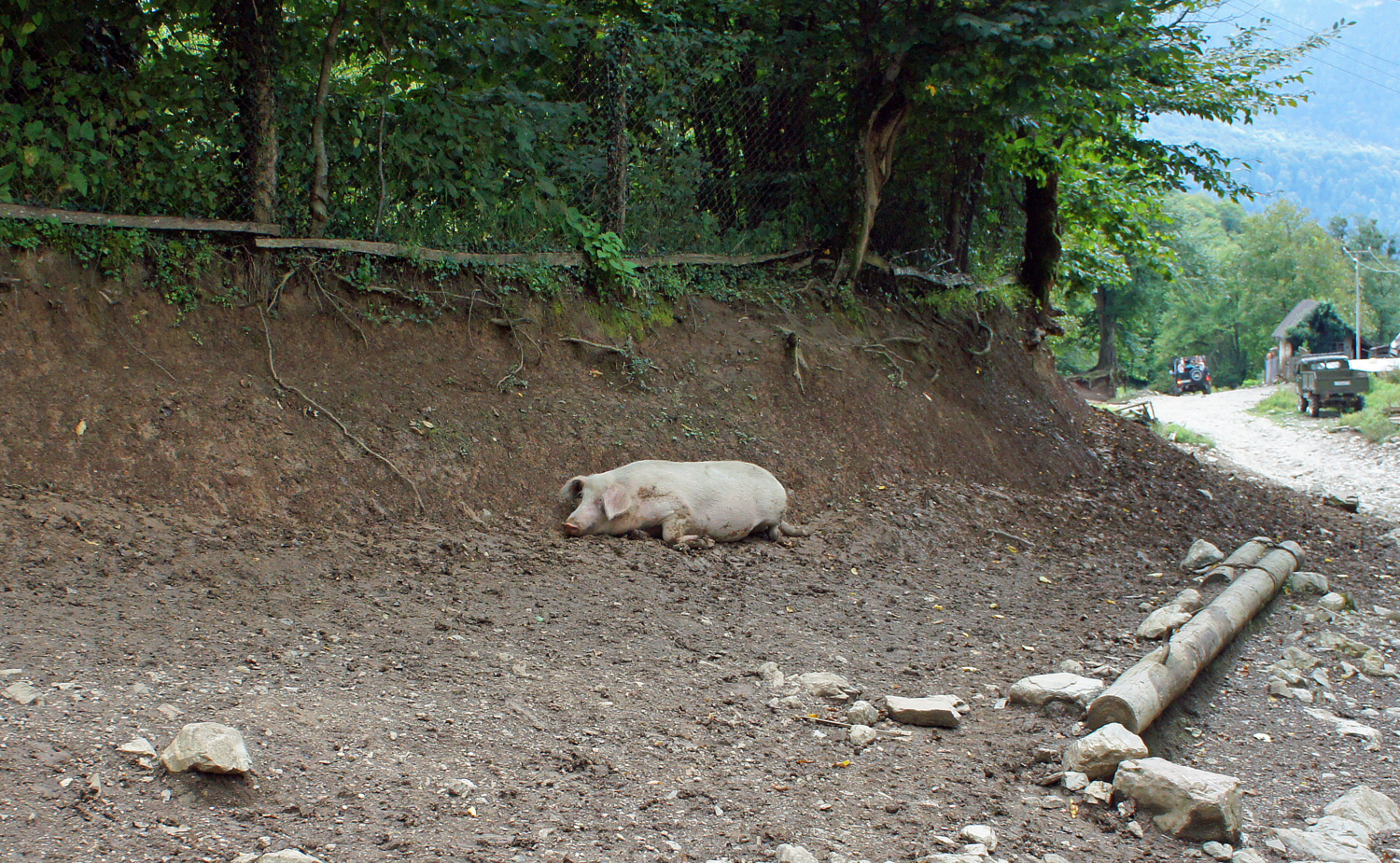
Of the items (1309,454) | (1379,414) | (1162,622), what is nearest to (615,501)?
(1162,622)

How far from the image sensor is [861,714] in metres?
3.75

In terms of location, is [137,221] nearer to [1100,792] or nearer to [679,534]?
[679,534]

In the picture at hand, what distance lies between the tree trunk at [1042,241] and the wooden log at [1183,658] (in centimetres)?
676

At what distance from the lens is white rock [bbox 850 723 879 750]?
11.5 feet

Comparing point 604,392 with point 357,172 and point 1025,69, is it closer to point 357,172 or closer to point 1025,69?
point 357,172

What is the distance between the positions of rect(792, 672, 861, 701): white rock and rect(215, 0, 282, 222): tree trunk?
494cm

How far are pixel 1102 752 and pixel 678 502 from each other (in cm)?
351

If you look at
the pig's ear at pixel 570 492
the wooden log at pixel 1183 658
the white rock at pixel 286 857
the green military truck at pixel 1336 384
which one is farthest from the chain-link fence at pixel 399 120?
the green military truck at pixel 1336 384

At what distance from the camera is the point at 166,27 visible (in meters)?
6.45

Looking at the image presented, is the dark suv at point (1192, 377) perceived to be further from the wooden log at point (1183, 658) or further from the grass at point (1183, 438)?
the wooden log at point (1183, 658)

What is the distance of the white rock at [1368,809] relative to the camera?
2.99 meters

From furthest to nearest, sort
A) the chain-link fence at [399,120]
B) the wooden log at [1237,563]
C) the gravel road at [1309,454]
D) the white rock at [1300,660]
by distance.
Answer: the gravel road at [1309,454]
the wooden log at [1237,563]
the chain-link fence at [399,120]
the white rock at [1300,660]

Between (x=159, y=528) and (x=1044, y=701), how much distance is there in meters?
4.54

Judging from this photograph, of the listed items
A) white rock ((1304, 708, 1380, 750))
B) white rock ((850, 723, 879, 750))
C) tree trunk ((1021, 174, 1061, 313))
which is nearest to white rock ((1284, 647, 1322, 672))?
white rock ((1304, 708, 1380, 750))
